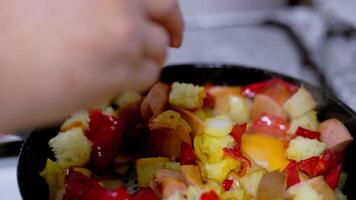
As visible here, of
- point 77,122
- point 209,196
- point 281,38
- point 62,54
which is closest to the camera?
point 62,54

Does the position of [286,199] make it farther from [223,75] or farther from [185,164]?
[223,75]

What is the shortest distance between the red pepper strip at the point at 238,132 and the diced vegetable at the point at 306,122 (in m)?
0.07

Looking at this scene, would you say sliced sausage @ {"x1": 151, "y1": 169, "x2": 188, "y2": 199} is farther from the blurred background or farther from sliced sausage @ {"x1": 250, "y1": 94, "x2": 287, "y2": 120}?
the blurred background

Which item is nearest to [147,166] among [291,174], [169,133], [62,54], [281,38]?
[169,133]

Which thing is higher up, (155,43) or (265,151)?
(155,43)

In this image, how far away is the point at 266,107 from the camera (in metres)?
0.70

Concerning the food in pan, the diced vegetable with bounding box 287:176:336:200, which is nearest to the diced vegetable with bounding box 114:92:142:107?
the food in pan

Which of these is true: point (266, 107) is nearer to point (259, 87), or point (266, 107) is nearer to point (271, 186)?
point (259, 87)

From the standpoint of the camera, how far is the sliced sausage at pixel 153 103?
0.66 m

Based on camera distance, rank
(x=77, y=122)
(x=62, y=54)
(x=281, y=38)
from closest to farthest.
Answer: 1. (x=62, y=54)
2. (x=77, y=122)
3. (x=281, y=38)

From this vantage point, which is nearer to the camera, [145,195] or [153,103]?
[145,195]

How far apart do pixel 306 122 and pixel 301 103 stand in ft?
0.08

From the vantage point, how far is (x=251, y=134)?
0.67 m

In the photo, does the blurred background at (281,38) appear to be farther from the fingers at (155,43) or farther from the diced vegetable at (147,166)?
the fingers at (155,43)
